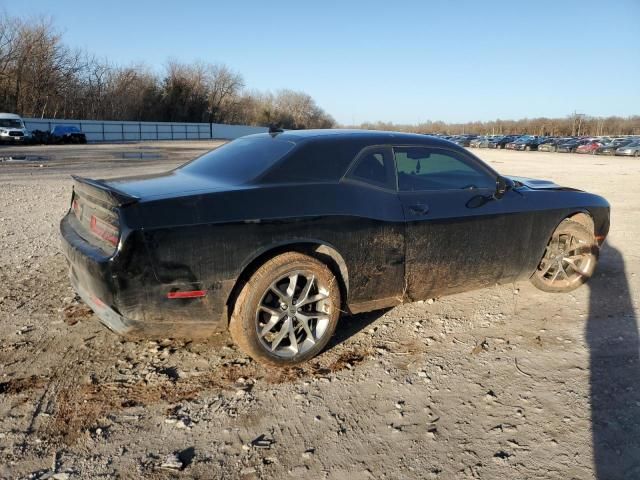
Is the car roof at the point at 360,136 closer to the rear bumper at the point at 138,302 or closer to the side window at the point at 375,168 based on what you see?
the side window at the point at 375,168

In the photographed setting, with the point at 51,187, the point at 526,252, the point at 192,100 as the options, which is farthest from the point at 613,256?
→ the point at 192,100

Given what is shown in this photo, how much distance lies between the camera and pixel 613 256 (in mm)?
6238

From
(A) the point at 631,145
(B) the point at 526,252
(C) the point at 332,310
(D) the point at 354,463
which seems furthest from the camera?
(A) the point at 631,145

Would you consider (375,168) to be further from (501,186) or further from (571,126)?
(571,126)

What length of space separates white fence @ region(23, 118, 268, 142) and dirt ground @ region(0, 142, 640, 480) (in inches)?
1626

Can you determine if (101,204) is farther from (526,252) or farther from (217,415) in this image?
(526,252)

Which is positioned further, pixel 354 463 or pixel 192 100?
pixel 192 100

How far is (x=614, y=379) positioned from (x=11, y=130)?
3554 cm

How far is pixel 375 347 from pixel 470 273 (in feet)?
3.52

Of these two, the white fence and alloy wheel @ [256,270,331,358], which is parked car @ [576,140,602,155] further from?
alloy wheel @ [256,270,331,358]

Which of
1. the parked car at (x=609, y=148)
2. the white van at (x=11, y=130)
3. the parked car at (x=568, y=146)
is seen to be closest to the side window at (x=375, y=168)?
the white van at (x=11, y=130)

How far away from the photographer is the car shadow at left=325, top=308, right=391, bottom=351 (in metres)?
3.69

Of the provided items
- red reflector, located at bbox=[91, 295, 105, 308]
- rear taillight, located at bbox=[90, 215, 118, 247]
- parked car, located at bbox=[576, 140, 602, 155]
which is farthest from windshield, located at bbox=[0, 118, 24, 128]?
parked car, located at bbox=[576, 140, 602, 155]

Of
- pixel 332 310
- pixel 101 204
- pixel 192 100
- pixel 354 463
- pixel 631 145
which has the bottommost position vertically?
pixel 354 463
